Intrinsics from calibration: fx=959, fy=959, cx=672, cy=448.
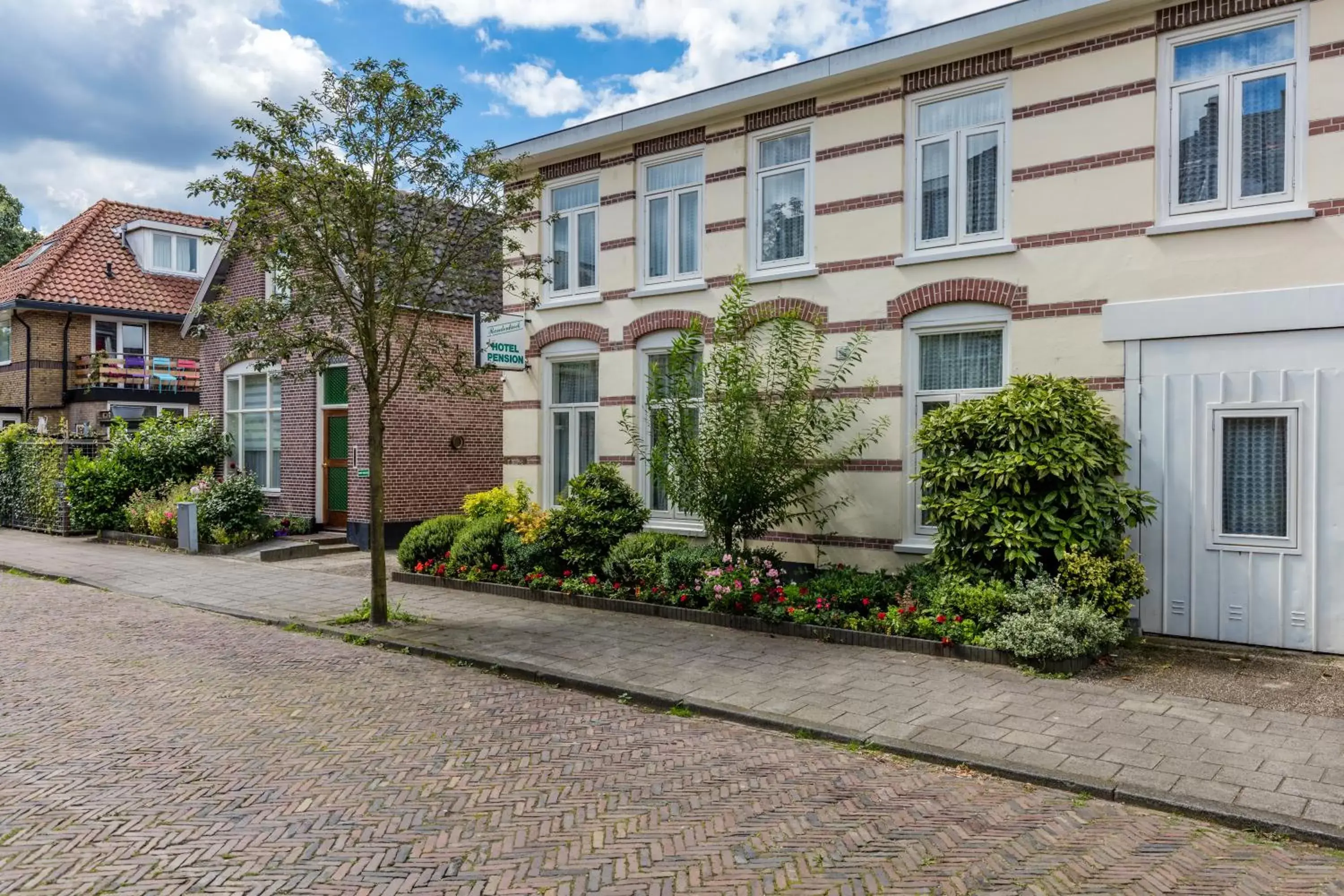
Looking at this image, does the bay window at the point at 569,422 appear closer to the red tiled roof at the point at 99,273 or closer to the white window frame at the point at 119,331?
the white window frame at the point at 119,331

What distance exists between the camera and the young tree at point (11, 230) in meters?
37.8

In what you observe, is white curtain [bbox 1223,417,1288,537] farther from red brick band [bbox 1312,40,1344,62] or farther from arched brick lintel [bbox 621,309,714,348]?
arched brick lintel [bbox 621,309,714,348]

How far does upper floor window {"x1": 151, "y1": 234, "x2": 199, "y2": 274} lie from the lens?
2964 cm

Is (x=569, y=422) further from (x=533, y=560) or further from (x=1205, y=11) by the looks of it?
(x=1205, y=11)

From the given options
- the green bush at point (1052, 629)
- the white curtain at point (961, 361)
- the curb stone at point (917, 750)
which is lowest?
the curb stone at point (917, 750)

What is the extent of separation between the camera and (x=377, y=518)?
10.1m

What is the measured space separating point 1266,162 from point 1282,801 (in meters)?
6.11

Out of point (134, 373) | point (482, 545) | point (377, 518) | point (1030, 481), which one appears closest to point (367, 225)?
point (377, 518)

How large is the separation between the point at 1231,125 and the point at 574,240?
8.41m

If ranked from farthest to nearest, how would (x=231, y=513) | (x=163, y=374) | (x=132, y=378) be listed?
1. (x=163, y=374)
2. (x=132, y=378)
3. (x=231, y=513)

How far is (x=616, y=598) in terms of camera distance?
1100 centimetres

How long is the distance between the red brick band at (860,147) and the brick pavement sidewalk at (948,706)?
5664 mm

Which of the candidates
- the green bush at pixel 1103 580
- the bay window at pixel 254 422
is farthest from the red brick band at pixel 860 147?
the bay window at pixel 254 422

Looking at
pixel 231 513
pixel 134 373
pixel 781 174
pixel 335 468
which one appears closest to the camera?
pixel 781 174
